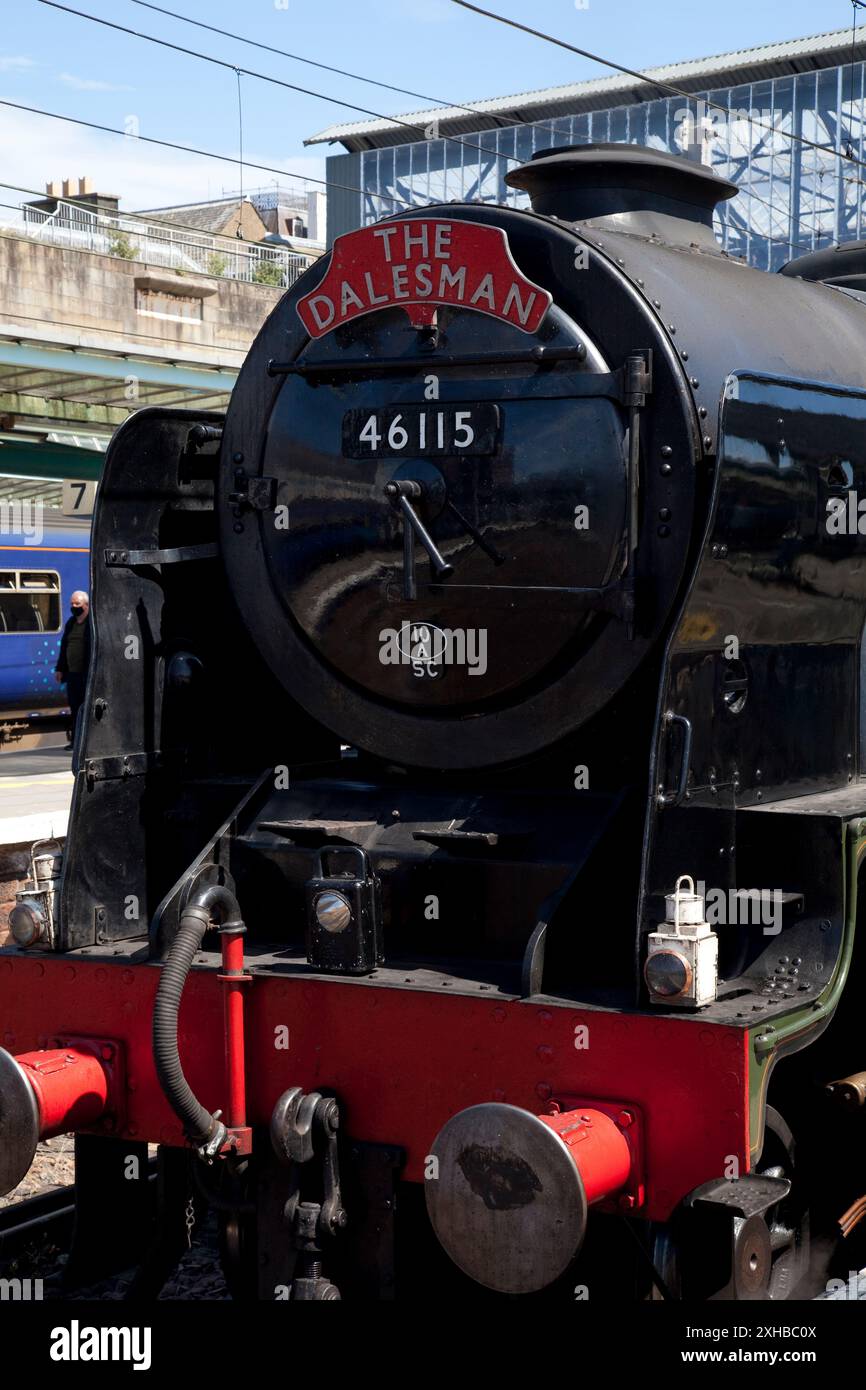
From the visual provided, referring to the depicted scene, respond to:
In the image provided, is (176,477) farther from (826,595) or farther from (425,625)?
(826,595)

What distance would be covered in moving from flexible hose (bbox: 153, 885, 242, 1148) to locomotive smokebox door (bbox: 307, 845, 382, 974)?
190 mm

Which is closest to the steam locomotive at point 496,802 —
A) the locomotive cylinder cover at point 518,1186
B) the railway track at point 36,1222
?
the locomotive cylinder cover at point 518,1186

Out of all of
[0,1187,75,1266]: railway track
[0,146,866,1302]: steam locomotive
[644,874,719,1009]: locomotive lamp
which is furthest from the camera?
[0,1187,75,1266]: railway track

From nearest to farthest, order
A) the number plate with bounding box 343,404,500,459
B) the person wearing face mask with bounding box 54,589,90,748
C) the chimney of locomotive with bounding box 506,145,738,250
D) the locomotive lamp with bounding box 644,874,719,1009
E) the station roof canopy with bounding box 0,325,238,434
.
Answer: the locomotive lamp with bounding box 644,874,719,1009 → the number plate with bounding box 343,404,500,459 → the chimney of locomotive with bounding box 506,145,738,250 → the person wearing face mask with bounding box 54,589,90,748 → the station roof canopy with bounding box 0,325,238,434

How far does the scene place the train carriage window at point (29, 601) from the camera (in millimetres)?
→ 19047

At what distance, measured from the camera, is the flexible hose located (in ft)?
11.9

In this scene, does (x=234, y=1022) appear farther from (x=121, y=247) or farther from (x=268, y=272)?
(x=268, y=272)

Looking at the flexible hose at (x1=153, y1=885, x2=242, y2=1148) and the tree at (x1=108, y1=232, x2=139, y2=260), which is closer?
the flexible hose at (x1=153, y1=885, x2=242, y2=1148)

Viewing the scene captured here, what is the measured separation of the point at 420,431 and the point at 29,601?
52.4 ft

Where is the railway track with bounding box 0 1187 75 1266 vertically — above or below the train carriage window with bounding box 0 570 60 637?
below

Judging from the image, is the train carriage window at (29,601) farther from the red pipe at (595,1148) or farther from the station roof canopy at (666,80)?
the red pipe at (595,1148)

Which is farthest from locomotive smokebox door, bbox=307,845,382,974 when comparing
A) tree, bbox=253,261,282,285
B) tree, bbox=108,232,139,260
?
tree, bbox=253,261,282,285

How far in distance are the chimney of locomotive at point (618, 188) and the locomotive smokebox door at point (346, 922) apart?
179cm

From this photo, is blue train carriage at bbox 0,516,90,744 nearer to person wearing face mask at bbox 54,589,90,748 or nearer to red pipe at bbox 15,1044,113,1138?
person wearing face mask at bbox 54,589,90,748
